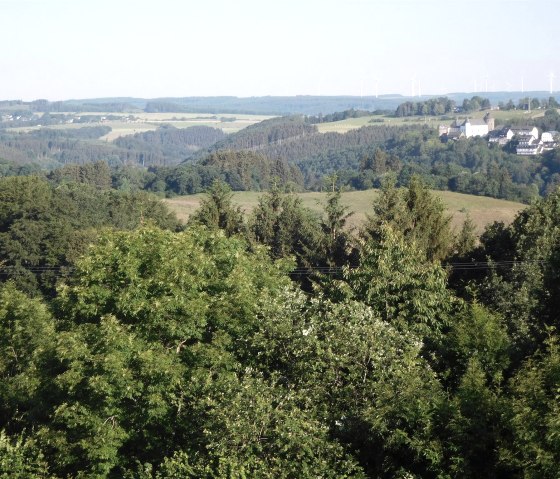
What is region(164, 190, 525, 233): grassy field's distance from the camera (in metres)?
84.9

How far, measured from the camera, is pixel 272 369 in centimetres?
2258

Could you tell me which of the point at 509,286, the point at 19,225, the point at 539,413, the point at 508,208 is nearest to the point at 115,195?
the point at 19,225

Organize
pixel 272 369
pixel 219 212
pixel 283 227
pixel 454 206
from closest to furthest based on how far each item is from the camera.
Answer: pixel 272 369
pixel 219 212
pixel 283 227
pixel 454 206

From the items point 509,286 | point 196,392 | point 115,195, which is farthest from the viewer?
point 115,195

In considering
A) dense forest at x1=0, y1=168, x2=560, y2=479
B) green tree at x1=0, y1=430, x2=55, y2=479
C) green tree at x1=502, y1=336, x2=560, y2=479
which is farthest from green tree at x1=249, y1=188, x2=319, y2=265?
green tree at x1=502, y1=336, x2=560, y2=479

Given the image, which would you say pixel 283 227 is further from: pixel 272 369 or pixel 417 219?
pixel 272 369

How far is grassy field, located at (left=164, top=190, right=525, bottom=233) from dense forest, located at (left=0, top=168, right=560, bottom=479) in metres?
49.3

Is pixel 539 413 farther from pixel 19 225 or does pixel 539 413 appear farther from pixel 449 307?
pixel 19 225

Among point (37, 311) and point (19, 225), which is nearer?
point (37, 311)

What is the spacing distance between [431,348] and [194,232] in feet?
32.3

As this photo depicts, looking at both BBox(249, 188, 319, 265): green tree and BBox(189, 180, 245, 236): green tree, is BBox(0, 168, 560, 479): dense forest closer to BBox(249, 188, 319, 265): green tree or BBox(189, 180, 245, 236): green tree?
BBox(189, 180, 245, 236): green tree

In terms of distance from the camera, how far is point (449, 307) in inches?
1065

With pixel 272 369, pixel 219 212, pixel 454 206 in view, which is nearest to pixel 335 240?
pixel 219 212

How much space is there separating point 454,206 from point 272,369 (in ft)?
239
